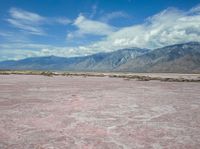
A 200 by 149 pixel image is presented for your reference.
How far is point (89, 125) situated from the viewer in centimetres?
1273

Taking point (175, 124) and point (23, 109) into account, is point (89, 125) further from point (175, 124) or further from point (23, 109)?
point (23, 109)

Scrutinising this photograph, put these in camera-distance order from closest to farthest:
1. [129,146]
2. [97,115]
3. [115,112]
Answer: [129,146] → [97,115] → [115,112]

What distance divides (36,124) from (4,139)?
2.66m

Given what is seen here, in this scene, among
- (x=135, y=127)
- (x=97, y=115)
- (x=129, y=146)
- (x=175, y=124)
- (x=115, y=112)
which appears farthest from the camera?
(x=115, y=112)

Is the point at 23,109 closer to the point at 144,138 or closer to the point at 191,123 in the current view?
the point at 144,138

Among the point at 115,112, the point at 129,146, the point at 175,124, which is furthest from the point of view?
the point at 115,112

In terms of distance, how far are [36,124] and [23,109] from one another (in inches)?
189

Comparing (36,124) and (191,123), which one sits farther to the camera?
(191,123)

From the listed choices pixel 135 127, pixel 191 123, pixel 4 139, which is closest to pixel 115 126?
pixel 135 127

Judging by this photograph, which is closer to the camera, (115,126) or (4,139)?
(4,139)

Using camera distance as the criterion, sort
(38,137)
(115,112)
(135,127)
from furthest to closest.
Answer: (115,112) → (135,127) → (38,137)

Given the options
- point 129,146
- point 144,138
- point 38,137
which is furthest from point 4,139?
point 144,138

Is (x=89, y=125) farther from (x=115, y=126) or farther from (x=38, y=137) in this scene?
(x=38, y=137)

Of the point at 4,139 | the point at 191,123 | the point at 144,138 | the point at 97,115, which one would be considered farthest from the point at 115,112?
the point at 4,139
